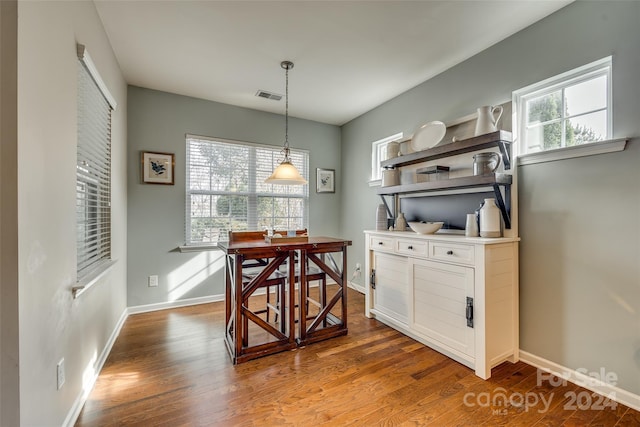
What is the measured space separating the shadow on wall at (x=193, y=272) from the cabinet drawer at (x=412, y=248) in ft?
7.87

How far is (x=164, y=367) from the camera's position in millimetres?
2129

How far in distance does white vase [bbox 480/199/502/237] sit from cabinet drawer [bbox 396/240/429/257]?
1.52ft

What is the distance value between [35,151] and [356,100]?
10.7 feet

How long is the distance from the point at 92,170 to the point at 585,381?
380 centimetres

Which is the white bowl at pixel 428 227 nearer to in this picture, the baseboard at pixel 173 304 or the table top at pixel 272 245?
the table top at pixel 272 245

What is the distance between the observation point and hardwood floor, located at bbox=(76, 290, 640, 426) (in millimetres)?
1604

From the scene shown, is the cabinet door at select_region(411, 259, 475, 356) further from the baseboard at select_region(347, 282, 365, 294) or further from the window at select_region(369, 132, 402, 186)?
the window at select_region(369, 132, 402, 186)

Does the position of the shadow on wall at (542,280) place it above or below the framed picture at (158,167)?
below

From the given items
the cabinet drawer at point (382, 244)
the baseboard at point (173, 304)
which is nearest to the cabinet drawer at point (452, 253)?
the cabinet drawer at point (382, 244)

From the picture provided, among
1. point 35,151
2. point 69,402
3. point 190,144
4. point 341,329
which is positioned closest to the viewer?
point 35,151

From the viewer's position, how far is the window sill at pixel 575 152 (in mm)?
1716

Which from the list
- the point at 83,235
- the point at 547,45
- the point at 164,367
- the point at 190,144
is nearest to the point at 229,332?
the point at 164,367

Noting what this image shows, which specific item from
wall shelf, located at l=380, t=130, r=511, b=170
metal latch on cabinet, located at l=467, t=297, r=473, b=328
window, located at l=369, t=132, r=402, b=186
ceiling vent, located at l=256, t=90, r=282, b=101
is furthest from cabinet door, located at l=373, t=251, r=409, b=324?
ceiling vent, located at l=256, t=90, r=282, b=101

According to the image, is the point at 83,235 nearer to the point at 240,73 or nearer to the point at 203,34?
the point at 203,34
